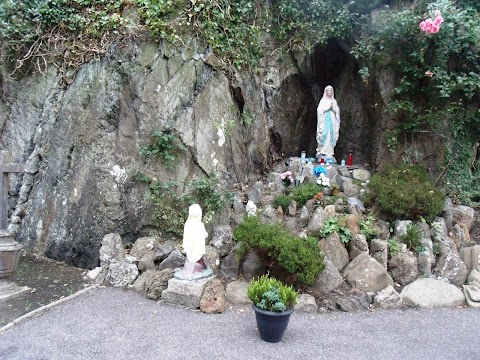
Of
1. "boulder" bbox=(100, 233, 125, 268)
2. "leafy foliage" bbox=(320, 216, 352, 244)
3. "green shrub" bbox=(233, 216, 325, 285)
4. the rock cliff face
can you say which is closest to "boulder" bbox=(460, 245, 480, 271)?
"leafy foliage" bbox=(320, 216, 352, 244)

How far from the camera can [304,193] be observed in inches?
283

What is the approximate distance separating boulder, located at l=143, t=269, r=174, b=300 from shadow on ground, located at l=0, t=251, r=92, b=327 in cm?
115

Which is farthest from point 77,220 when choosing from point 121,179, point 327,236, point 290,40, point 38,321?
point 290,40

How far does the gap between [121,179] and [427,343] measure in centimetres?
546

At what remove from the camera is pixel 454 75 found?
7.75 meters

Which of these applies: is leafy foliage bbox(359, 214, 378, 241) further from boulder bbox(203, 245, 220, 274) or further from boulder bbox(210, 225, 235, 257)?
boulder bbox(203, 245, 220, 274)

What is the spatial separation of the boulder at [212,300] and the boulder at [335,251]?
187 cm

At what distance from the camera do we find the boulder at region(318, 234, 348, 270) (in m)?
6.08

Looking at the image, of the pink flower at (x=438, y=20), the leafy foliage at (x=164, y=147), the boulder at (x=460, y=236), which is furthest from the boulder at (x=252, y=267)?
the pink flower at (x=438, y=20)

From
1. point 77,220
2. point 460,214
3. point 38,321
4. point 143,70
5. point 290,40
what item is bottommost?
point 38,321

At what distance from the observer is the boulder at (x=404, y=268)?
19.6 ft

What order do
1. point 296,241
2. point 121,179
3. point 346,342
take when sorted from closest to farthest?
point 346,342, point 296,241, point 121,179

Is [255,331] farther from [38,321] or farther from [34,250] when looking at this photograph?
[34,250]

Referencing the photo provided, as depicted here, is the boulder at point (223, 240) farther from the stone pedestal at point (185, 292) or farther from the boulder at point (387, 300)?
the boulder at point (387, 300)
